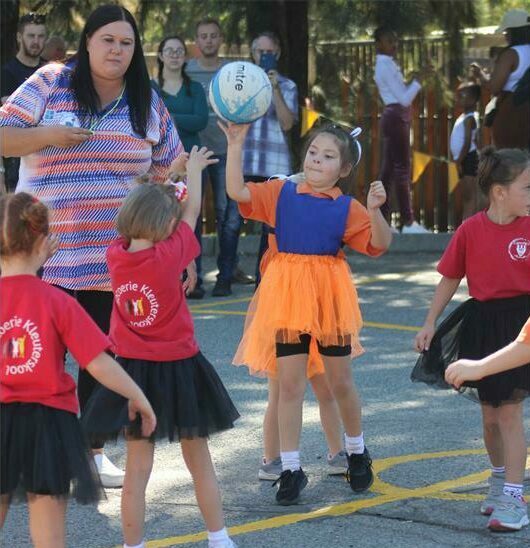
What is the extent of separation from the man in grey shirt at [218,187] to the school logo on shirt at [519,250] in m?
5.37

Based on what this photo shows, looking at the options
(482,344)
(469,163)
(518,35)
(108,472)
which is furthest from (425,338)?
(469,163)

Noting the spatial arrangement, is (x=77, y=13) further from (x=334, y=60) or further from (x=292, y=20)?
(x=334, y=60)

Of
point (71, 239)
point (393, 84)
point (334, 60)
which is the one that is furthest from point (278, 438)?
point (334, 60)

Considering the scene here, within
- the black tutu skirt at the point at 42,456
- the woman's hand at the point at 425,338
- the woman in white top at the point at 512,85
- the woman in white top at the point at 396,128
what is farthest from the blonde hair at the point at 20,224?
the woman in white top at the point at 396,128

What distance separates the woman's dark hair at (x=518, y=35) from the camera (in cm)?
1136

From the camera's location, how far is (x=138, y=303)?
477 centimetres

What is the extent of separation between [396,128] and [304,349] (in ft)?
27.8

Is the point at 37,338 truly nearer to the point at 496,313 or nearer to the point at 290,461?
the point at 290,461

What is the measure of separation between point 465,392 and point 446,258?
0.56 metres

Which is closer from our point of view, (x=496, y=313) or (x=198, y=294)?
(x=496, y=313)

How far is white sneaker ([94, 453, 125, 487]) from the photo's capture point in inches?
231

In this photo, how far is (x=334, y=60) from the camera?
50.8 feet

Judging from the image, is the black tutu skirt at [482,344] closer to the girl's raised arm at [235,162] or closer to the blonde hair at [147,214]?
the girl's raised arm at [235,162]

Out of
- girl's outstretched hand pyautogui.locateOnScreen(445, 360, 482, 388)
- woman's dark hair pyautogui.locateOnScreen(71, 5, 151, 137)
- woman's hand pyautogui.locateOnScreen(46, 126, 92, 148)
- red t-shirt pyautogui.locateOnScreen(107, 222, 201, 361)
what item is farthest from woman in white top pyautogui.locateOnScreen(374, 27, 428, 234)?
girl's outstretched hand pyautogui.locateOnScreen(445, 360, 482, 388)
